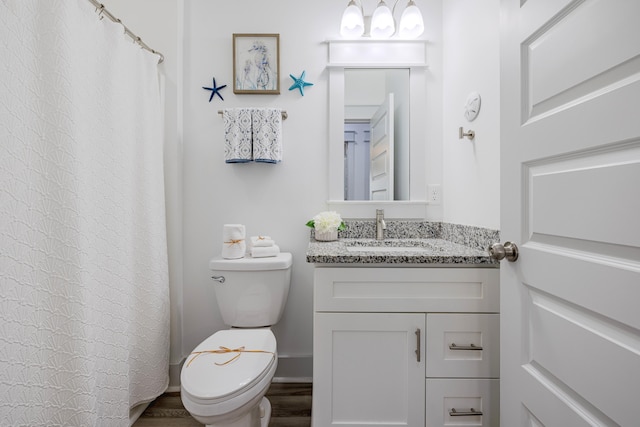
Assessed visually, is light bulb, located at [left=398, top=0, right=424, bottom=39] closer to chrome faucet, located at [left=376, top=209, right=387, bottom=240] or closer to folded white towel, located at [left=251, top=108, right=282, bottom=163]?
folded white towel, located at [left=251, top=108, right=282, bottom=163]

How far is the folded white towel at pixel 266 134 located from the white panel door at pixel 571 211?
1.09 metres

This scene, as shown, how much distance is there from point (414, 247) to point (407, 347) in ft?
2.01

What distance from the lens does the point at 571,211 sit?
671mm

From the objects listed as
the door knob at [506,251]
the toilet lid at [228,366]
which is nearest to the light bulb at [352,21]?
the door knob at [506,251]

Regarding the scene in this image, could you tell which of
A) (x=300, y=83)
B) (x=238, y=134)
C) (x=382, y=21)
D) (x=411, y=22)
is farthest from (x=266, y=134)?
(x=411, y=22)

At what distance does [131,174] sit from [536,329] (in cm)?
162

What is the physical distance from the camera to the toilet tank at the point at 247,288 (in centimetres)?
149

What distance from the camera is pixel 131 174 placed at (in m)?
1.35

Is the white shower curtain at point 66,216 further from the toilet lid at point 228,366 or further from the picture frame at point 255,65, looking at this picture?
the picture frame at point 255,65

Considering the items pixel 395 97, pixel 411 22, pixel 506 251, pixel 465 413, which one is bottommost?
pixel 465 413

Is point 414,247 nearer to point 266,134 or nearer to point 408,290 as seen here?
point 408,290

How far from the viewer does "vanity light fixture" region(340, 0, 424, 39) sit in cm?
159

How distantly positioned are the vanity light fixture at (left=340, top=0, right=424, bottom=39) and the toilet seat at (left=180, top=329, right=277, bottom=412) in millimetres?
1656

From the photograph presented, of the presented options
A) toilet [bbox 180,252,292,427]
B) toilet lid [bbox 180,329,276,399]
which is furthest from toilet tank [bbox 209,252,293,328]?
toilet lid [bbox 180,329,276,399]
